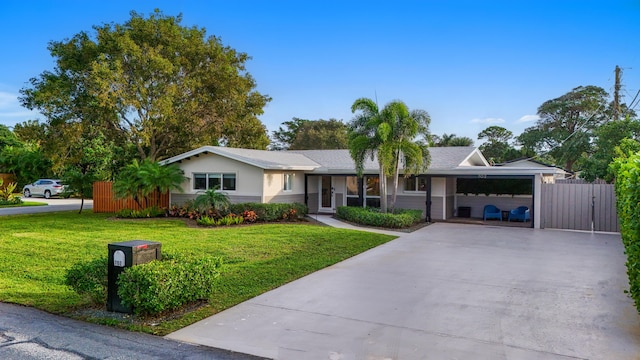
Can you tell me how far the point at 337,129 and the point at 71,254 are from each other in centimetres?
3667

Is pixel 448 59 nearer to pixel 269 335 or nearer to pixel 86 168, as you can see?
pixel 269 335

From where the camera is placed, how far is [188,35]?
2227 centimetres

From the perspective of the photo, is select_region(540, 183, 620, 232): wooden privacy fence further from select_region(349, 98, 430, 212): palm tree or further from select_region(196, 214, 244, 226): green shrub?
select_region(196, 214, 244, 226): green shrub

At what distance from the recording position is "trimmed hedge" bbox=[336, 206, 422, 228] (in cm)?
1486

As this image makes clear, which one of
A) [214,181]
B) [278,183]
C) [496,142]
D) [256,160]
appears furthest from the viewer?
[496,142]

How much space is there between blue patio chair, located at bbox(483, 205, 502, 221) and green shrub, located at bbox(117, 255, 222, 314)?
565 inches

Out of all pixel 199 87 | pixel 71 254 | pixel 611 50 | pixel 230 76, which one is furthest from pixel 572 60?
pixel 71 254

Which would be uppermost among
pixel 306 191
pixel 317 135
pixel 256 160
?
pixel 317 135

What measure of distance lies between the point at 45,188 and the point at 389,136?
28458mm

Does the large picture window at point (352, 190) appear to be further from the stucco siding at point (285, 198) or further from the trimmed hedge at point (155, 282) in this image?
the trimmed hedge at point (155, 282)

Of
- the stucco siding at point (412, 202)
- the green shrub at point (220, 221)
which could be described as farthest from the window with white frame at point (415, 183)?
the green shrub at point (220, 221)

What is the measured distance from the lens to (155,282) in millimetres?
5281

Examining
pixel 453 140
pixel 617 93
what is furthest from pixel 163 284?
pixel 453 140

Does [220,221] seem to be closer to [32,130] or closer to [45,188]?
[32,130]
